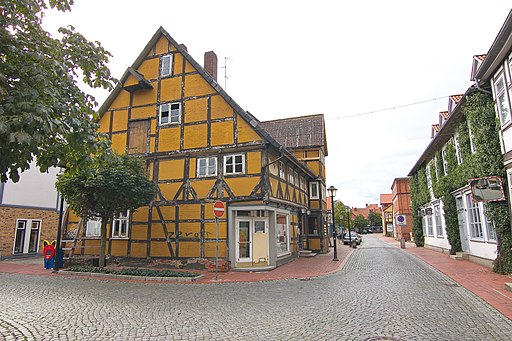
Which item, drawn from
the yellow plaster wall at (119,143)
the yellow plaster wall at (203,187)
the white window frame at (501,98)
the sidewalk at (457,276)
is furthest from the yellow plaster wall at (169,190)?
the white window frame at (501,98)

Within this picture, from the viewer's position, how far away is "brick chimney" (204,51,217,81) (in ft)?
60.7

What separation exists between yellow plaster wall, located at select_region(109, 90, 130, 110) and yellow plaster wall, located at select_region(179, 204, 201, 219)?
6.77 metres

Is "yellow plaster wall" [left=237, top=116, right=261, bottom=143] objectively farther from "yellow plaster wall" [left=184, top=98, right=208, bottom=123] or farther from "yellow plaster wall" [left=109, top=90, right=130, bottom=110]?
"yellow plaster wall" [left=109, top=90, right=130, bottom=110]

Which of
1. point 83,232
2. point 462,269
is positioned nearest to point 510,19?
point 462,269

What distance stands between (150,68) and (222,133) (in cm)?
584

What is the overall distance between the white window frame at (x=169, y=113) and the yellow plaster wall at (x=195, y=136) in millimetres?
902

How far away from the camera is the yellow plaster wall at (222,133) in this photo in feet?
48.7

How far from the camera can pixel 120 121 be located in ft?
57.3

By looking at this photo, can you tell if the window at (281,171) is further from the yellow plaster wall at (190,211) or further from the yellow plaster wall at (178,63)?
the yellow plaster wall at (178,63)

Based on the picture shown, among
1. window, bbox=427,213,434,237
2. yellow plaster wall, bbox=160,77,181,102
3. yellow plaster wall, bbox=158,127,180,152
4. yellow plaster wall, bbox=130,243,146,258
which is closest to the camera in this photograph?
yellow plaster wall, bbox=130,243,146,258

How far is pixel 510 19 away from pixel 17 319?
13.5 meters

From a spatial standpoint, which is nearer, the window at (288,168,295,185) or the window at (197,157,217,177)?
the window at (197,157,217,177)

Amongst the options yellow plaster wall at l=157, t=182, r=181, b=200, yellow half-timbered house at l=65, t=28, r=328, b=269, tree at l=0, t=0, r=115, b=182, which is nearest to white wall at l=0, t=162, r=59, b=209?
yellow half-timbered house at l=65, t=28, r=328, b=269

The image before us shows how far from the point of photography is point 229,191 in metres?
14.4
